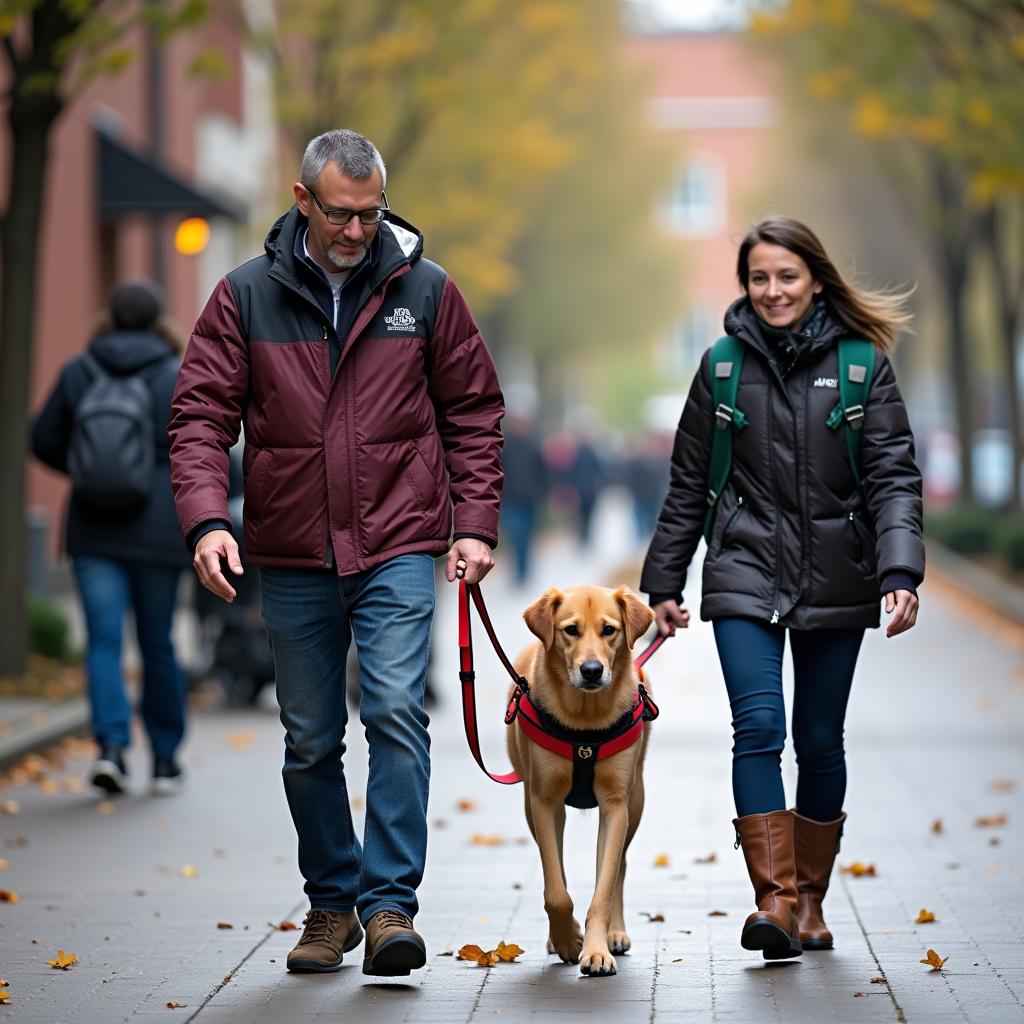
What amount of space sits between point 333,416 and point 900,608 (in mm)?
1560

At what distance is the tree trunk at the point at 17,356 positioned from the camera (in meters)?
12.4

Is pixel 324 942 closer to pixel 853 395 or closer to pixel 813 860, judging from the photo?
pixel 813 860

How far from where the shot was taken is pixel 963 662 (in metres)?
15.7

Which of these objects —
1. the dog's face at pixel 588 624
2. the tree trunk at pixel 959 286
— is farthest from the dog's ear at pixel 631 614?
the tree trunk at pixel 959 286

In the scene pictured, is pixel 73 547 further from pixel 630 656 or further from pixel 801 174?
pixel 801 174

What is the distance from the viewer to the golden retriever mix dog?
18.6 feet

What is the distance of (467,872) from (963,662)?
879cm

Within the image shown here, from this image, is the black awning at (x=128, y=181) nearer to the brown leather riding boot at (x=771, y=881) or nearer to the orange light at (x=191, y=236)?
the orange light at (x=191, y=236)

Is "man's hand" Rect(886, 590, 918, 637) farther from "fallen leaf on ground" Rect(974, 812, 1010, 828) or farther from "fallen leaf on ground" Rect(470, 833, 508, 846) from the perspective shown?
"fallen leaf on ground" Rect(974, 812, 1010, 828)

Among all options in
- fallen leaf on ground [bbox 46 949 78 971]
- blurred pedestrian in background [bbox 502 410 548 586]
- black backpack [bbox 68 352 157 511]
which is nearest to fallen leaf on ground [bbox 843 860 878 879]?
fallen leaf on ground [bbox 46 949 78 971]

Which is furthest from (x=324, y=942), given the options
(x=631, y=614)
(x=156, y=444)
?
(x=156, y=444)

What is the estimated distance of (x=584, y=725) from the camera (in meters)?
5.73

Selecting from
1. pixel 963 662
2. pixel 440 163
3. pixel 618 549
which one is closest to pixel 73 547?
pixel 963 662

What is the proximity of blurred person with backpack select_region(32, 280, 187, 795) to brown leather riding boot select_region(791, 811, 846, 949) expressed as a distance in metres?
3.67
